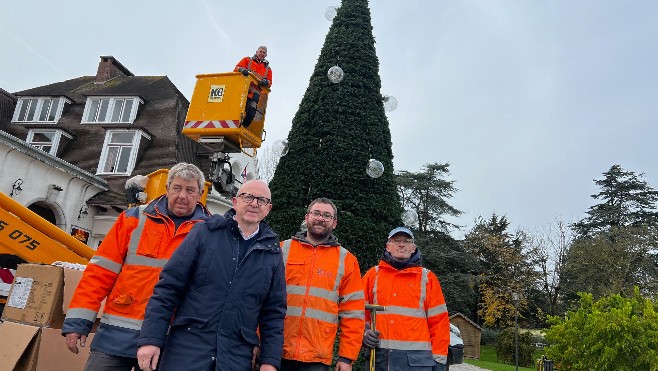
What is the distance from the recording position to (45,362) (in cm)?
354

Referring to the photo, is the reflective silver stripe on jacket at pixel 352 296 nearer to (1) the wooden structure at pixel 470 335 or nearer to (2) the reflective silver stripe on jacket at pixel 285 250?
(2) the reflective silver stripe on jacket at pixel 285 250

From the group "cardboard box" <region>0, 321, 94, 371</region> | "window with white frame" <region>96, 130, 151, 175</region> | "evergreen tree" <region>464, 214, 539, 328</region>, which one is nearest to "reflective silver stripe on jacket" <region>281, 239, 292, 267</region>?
"cardboard box" <region>0, 321, 94, 371</region>

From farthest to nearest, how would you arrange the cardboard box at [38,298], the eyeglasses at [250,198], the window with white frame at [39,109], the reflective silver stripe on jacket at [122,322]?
the window with white frame at [39,109], the cardboard box at [38,298], the reflective silver stripe on jacket at [122,322], the eyeglasses at [250,198]

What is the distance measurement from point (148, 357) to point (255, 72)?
194 inches

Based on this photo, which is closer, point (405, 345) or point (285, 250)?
point (285, 250)

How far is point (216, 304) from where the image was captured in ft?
8.37

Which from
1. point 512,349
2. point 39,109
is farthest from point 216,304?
point 512,349

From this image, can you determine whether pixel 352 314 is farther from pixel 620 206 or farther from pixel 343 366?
pixel 620 206

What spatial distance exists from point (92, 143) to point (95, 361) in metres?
16.0

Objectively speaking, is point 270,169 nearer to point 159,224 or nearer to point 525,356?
point 525,356

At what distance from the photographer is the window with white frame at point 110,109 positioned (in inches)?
701

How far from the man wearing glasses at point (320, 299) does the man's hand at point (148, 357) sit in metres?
1.03

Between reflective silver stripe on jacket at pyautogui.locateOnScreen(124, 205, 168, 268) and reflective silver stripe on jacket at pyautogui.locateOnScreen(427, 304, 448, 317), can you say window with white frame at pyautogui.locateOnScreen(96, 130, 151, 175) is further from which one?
reflective silver stripe on jacket at pyautogui.locateOnScreen(427, 304, 448, 317)

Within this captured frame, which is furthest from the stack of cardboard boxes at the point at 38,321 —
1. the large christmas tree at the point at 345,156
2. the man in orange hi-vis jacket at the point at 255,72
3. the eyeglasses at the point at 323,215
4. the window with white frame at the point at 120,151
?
the window with white frame at the point at 120,151
